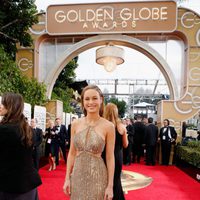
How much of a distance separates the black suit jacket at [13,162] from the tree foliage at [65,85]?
38.5 feet

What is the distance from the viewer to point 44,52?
9.80m

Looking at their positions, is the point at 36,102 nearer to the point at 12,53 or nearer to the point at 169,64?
the point at 12,53

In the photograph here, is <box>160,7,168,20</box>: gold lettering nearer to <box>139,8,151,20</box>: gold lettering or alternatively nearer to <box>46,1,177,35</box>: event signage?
<box>46,1,177,35</box>: event signage

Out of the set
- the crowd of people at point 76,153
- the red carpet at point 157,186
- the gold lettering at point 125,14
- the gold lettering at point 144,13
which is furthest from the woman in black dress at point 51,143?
the crowd of people at point 76,153

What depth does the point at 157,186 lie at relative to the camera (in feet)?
18.9

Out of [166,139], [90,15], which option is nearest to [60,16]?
[90,15]

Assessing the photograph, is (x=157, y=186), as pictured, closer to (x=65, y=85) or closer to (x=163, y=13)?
(x=163, y=13)

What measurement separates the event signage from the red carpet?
4.23 meters

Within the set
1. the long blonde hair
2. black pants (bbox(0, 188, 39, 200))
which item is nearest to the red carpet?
the long blonde hair

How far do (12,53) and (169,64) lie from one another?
489 centimetres

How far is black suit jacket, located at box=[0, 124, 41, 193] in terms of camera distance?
190cm

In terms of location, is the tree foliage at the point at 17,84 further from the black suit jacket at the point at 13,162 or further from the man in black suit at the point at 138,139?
the black suit jacket at the point at 13,162

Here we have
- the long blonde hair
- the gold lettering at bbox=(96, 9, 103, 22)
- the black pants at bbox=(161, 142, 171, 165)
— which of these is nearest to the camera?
the long blonde hair

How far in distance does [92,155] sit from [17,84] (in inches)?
263
